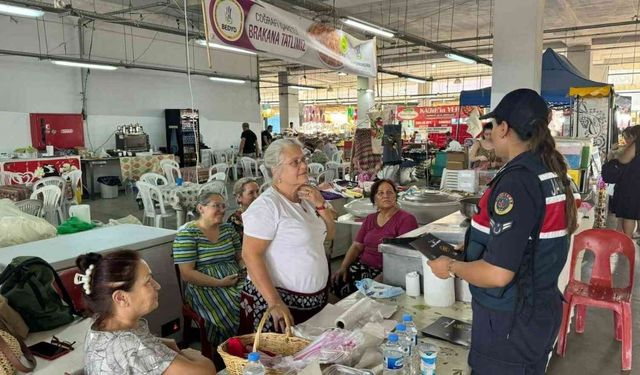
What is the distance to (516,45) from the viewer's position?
710 cm

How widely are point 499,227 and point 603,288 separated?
254 cm

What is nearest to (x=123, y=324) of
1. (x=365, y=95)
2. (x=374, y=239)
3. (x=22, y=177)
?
(x=374, y=239)

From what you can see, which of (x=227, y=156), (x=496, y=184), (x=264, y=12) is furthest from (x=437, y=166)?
(x=496, y=184)

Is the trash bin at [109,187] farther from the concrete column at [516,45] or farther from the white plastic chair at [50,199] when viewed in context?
the concrete column at [516,45]

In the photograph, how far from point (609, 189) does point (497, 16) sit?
3158 millimetres

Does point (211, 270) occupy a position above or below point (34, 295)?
below

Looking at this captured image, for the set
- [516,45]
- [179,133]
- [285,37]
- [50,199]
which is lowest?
[50,199]

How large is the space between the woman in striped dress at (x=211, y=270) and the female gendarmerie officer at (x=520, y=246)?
1811 mm

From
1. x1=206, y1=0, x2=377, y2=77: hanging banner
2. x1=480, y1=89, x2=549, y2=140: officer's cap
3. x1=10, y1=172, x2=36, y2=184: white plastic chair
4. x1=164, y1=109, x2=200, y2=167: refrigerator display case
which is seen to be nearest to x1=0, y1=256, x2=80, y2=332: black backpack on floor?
x1=480, y1=89, x2=549, y2=140: officer's cap

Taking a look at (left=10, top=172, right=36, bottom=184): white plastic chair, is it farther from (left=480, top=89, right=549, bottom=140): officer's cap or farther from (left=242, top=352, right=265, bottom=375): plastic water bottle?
(left=480, top=89, right=549, bottom=140): officer's cap

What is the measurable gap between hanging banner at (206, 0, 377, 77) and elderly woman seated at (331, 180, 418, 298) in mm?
1812

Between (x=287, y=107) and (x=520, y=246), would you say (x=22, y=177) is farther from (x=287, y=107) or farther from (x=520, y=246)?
(x=287, y=107)

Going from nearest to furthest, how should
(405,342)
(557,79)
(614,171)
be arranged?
(405,342) < (614,171) < (557,79)

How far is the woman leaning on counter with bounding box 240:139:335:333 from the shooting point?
2.12m
